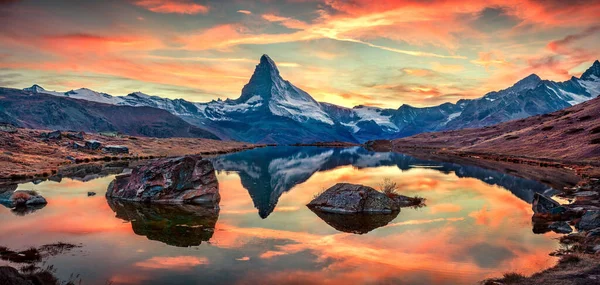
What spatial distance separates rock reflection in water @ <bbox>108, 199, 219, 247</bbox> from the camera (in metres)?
30.5

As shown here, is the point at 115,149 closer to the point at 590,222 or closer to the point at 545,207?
the point at 545,207

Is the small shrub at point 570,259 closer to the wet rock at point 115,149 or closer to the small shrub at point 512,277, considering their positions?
the small shrub at point 512,277

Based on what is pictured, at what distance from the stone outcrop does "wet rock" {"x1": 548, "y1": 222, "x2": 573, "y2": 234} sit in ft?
44.1

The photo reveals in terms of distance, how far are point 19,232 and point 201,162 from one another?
64.6ft

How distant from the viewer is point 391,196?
4734 centimetres

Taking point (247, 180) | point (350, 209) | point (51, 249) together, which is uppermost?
point (247, 180)

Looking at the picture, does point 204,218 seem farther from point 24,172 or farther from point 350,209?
point 24,172

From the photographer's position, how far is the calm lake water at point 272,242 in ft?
74.9

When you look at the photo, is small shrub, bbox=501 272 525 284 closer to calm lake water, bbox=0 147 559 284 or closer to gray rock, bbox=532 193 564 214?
calm lake water, bbox=0 147 559 284

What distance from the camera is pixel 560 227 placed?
108 feet

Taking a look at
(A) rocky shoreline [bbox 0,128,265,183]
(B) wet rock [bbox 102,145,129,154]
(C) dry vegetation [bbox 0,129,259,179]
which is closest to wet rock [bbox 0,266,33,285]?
(A) rocky shoreline [bbox 0,128,265,183]

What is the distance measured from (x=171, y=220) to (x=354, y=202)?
55.7ft

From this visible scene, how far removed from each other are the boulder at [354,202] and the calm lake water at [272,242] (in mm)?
1689

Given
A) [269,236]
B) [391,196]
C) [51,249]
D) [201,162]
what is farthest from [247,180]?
[51,249]
